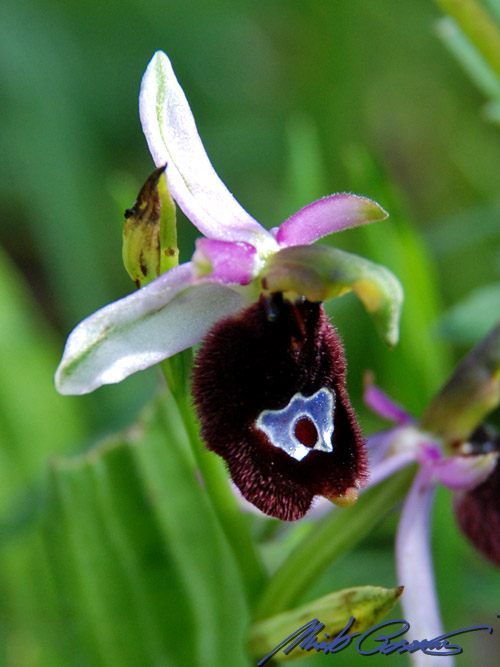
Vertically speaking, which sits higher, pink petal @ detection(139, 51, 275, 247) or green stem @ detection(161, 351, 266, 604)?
pink petal @ detection(139, 51, 275, 247)

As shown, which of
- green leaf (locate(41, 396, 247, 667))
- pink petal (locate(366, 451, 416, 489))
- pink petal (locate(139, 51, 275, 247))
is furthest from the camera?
green leaf (locate(41, 396, 247, 667))

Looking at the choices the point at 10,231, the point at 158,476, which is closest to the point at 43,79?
the point at 10,231

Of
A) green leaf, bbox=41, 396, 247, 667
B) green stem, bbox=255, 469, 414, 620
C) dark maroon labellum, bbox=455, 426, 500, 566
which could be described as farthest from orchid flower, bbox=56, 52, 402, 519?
green leaf, bbox=41, 396, 247, 667

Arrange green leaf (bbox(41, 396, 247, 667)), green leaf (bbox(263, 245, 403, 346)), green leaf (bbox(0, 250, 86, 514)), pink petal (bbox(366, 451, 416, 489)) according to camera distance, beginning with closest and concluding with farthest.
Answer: green leaf (bbox(263, 245, 403, 346)), pink petal (bbox(366, 451, 416, 489)), green leaf (bbox(41, 396, 247, 667)), green leaf (bbox(0, 250, 86, 514))

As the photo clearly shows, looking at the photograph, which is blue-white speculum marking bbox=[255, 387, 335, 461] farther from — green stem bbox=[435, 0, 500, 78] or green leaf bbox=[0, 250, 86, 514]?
green leaf bbox=[0, 250, 86, 514]

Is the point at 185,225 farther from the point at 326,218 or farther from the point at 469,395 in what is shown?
the point at 326,218

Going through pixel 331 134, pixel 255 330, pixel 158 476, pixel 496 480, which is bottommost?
pixel 496 480

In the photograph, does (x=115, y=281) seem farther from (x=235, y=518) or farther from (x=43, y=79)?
(x=235, y=518)
